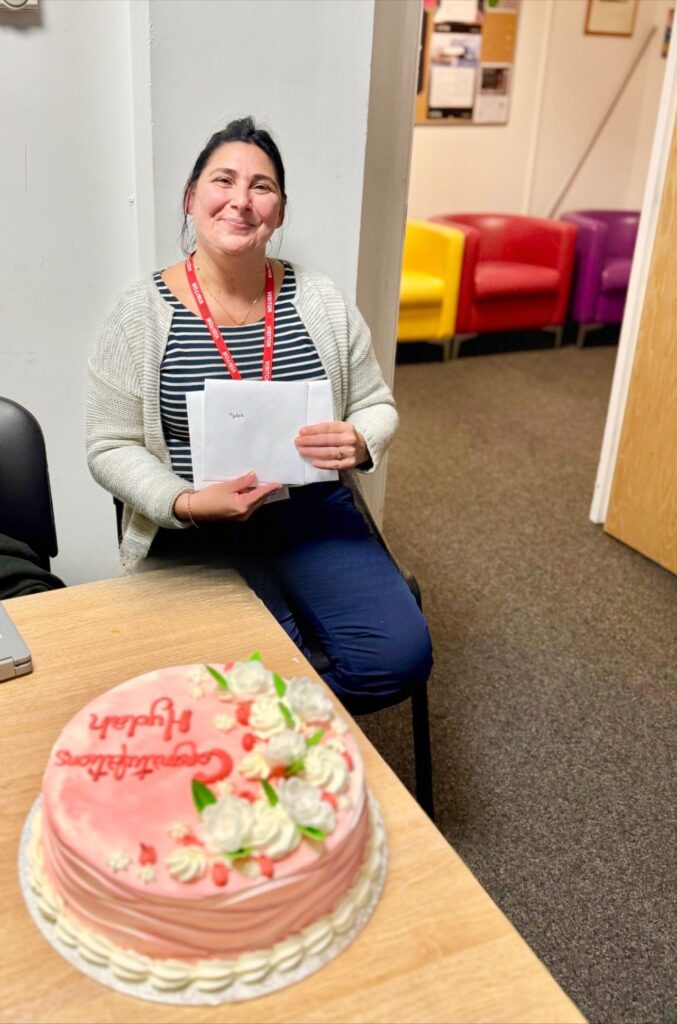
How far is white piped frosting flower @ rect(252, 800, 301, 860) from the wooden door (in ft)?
7.85

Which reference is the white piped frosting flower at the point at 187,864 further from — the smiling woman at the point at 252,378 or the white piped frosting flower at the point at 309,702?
the smiling woman at the point at 252,378

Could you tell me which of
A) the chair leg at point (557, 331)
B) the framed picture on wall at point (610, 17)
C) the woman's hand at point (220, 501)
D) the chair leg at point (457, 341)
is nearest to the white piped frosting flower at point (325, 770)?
the woman's hand at point (220, 501)

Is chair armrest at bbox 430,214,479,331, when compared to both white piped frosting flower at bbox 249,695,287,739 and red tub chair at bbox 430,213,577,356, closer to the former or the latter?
red tub chair at bbox 430,213,577,356

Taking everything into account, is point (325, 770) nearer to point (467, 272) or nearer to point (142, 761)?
point (142, 761)

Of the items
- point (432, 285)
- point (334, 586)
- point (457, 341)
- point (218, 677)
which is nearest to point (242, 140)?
point (334, 586)

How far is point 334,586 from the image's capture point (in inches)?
67.6

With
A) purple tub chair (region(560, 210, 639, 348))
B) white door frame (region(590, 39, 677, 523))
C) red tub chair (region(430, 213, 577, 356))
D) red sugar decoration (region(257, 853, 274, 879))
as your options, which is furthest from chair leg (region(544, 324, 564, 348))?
red sugar decoration (region(257, 853, 274, 879))

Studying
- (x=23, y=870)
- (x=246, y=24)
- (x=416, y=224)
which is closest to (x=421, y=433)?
(x=416, y=224)

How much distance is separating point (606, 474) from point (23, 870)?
268 cm

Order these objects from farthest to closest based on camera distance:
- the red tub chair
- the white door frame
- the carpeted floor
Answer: the red tub chair < the white door frame < the carpeted floor

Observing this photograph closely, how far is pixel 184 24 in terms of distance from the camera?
1.84 m

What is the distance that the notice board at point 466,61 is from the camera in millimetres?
5289

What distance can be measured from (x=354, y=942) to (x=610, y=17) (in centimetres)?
612

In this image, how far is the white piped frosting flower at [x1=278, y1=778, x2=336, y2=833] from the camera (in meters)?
0.87
